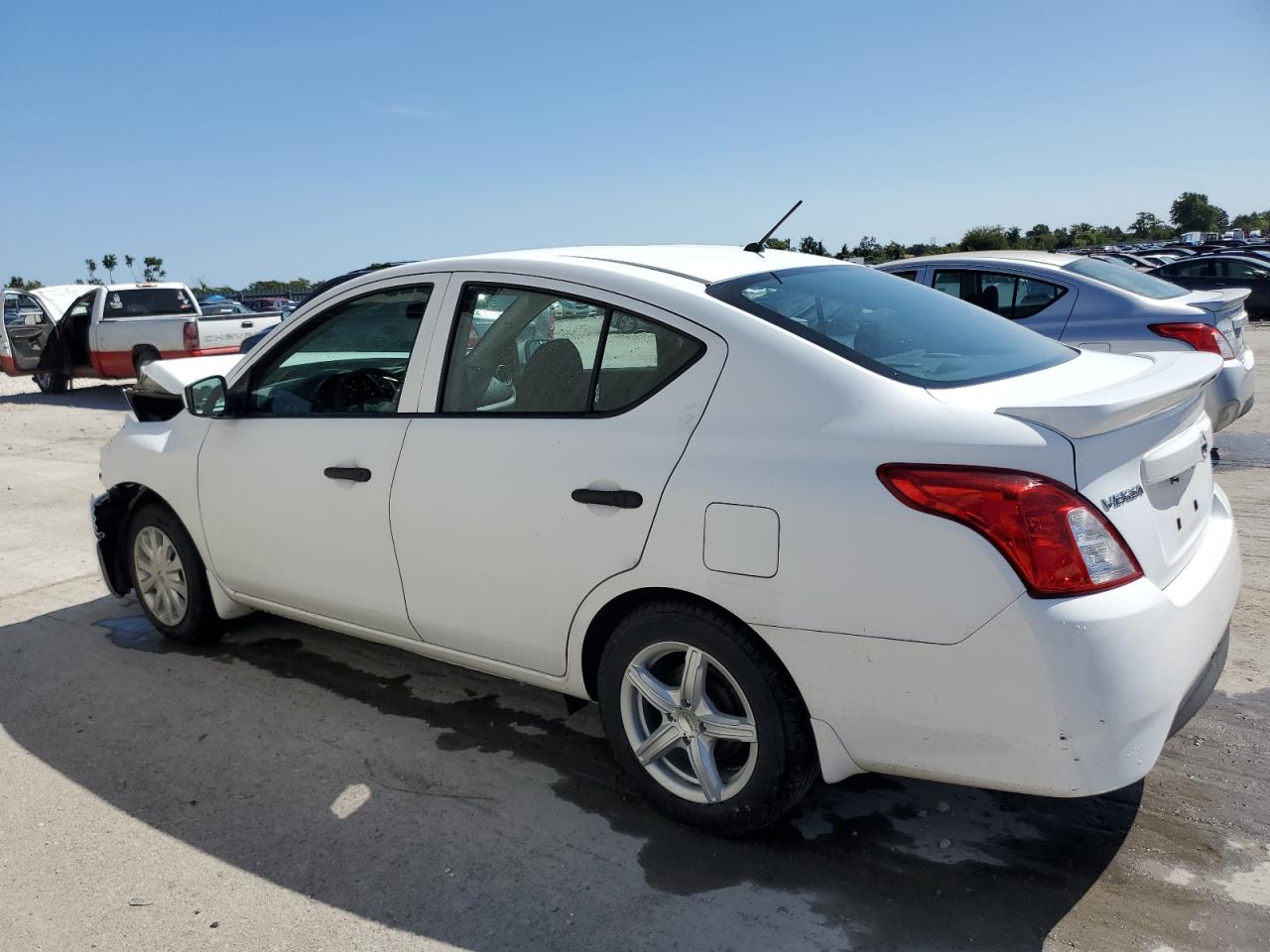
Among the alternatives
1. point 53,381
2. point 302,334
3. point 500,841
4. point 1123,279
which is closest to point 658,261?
point 302,334

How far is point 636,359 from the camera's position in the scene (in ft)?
9.96

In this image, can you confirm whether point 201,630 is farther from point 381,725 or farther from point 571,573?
point 571,573

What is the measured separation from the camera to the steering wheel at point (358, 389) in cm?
389

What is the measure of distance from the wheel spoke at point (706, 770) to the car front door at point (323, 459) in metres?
1.29

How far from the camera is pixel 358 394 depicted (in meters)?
4.09

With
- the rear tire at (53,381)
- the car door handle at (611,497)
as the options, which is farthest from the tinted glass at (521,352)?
the rear tire at (53,381)

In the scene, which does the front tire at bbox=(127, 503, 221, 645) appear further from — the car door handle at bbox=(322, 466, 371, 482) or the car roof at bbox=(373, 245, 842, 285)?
the car roof at bbox=(373, 245, 842, 285)

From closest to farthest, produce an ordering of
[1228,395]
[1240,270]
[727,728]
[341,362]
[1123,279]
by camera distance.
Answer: [727,728]
[341,362]
[1228,395]
[1123,279]
[1240,270]

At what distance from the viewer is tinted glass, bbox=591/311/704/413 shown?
294 centimetres

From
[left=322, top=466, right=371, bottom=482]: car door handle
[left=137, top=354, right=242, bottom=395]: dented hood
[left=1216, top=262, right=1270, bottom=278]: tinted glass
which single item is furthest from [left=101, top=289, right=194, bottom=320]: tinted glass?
[left=1216, top=262, right=1270, bottom=278]: tinted glass

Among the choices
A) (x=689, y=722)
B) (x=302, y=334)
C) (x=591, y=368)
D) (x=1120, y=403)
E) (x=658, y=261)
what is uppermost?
(x=658, y=261)

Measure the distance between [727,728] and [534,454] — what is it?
1.04 metres

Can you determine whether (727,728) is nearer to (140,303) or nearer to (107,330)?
(107,330)

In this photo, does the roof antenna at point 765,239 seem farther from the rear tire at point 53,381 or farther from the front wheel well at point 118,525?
the rear tire at point 53,381
